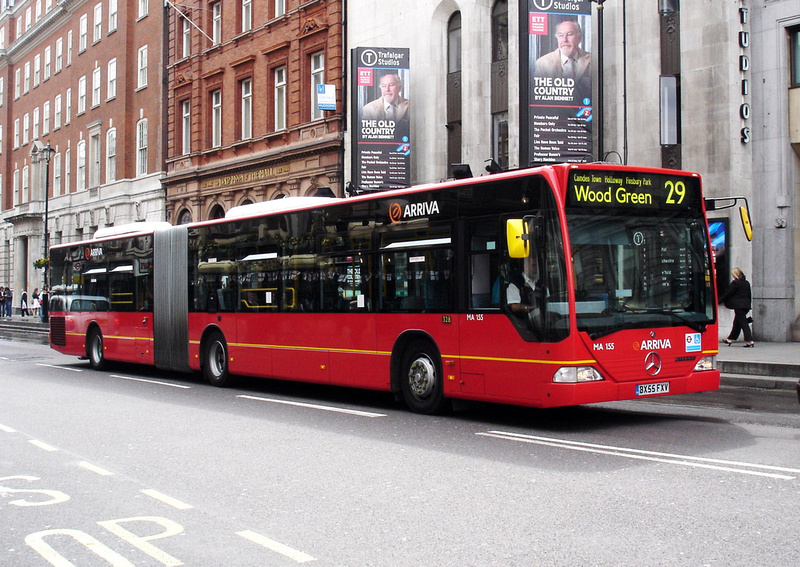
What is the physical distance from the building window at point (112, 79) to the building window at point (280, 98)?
55.3 feet

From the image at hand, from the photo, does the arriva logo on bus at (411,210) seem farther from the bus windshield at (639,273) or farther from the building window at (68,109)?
the building window at (68,109)

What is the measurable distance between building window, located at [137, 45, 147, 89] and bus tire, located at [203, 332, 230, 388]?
32007 mm

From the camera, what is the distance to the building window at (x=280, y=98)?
34781mm

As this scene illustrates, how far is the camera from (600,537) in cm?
554

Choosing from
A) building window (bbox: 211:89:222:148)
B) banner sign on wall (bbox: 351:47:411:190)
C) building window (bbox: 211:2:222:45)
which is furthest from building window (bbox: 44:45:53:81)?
banner sign on wall (bbox: 351:47:411:190)

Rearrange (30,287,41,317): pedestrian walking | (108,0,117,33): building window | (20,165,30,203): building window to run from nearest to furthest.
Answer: (108,0,117,33): building window < (30,287,41,317): pedestrian walking < (20,165,30,203): building window

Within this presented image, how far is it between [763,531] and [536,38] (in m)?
18.6

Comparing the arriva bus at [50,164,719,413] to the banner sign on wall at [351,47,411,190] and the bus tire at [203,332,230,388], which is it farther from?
the banner sign on wall at [351,47,411,190]

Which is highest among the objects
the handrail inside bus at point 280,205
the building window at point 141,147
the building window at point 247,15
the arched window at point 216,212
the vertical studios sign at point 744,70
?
the building window at point 247,15

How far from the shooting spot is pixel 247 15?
123 feet

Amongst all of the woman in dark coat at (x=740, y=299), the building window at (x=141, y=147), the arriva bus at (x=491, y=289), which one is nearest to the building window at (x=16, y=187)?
the building window at (x=141, y=147)

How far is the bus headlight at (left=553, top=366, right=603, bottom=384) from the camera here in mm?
9547

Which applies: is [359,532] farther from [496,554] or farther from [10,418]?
[10,418]

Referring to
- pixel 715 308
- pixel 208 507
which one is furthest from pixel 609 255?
pixel 208 507
